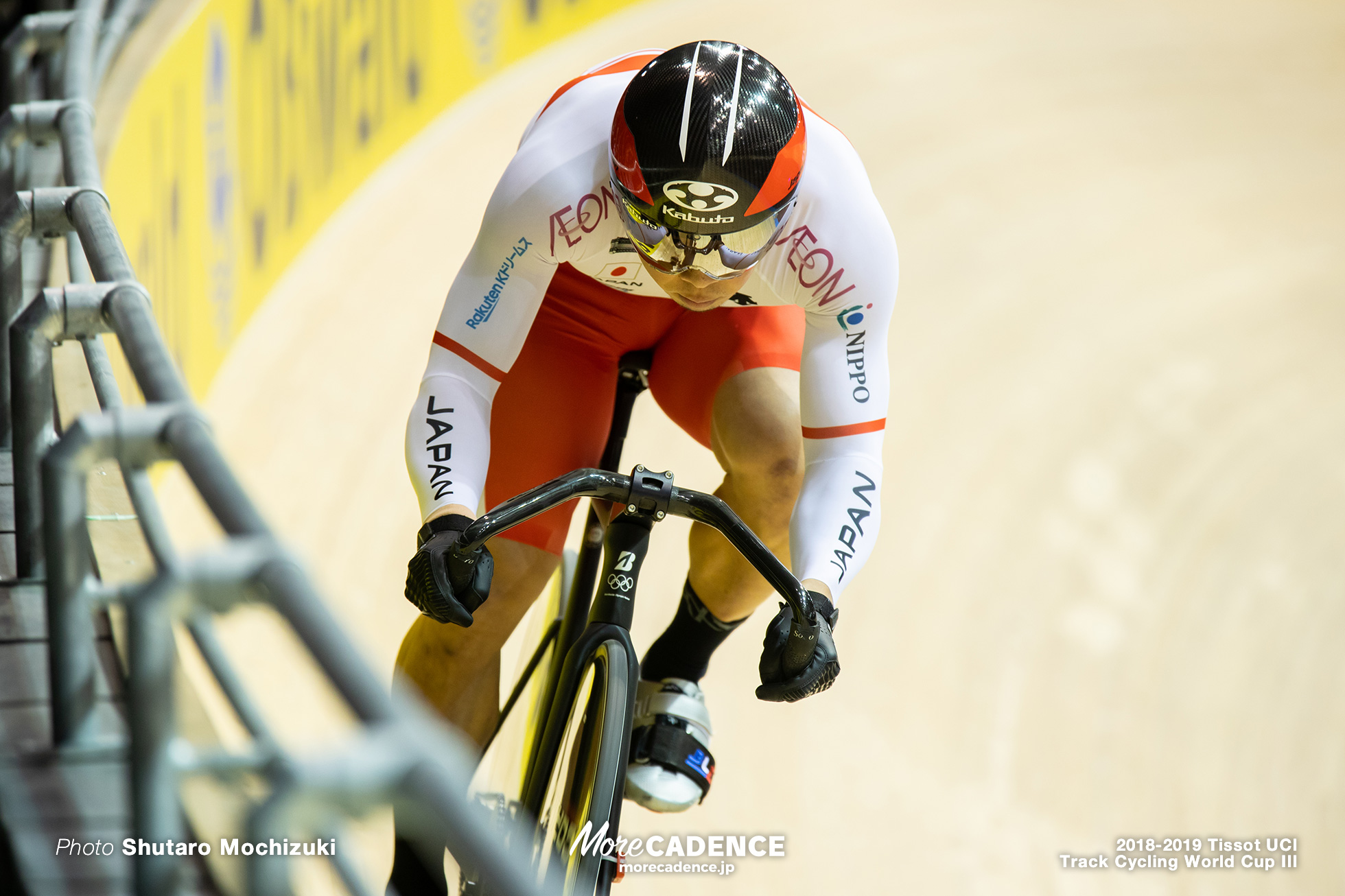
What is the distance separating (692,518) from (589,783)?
1.56ft

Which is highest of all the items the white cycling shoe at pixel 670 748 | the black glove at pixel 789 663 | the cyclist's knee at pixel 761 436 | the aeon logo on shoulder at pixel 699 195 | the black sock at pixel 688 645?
the aeon logo on shoulder at pixel 699 195

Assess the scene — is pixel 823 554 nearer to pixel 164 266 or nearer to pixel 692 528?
pixel 692 528

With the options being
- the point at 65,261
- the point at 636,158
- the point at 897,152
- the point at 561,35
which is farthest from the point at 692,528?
the point at 561,35

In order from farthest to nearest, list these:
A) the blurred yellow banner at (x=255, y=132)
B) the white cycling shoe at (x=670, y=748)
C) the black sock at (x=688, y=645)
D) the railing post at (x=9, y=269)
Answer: the blurred yellow banner at (x=255, y=132), the black sock at (x=688, y=645), the white cycling shoe at (x=670, y=748), the railing post at (x=9, y=269)

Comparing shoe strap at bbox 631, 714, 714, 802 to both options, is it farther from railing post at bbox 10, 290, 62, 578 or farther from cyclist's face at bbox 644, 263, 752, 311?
railing post at bbox 10, 290, 62, 578

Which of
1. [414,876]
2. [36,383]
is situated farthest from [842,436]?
[36,383]

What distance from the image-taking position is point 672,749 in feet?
8.15

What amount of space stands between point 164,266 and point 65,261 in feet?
3.86

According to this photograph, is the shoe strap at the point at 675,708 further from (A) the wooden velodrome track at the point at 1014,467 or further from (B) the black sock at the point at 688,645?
(A) the wooden velodrome track at the point at 1014,467

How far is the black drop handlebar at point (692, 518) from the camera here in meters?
1.92

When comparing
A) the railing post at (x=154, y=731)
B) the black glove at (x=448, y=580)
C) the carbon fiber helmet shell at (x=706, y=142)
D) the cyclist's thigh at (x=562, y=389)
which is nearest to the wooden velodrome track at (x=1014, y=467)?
the cyclist's thigh at (x=562, y=389)

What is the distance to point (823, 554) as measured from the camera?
2.24 meters

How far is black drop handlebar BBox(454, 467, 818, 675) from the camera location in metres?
1.92

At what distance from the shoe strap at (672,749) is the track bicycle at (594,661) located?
0.68ft
